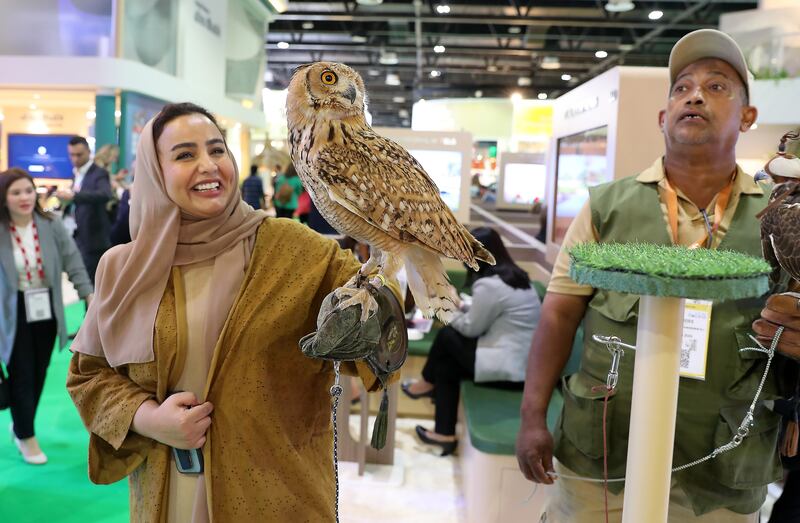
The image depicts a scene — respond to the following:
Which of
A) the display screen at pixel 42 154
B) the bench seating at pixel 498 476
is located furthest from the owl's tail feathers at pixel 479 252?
the display screen at pixel 42 154

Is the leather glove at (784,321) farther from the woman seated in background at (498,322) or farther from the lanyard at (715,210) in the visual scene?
the woman seated in background at (498,322)

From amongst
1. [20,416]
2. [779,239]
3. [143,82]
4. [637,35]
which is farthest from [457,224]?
[637,35]

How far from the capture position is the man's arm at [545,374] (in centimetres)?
156

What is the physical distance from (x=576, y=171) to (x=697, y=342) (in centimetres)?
270

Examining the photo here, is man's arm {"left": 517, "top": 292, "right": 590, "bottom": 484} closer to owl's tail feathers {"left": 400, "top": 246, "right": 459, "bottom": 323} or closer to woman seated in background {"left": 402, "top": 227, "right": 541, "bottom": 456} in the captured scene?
owl's tail feathers {"left": 400, "top": 246, "right": 459, "bottom": 323}

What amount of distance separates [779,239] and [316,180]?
0.80 meters

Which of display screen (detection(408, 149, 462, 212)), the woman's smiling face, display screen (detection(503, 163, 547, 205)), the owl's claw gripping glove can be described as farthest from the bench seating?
display screen (detection(503, 163, 547, 205))

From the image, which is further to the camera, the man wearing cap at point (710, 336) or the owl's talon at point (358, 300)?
the man wearing cap at point (710, 336)

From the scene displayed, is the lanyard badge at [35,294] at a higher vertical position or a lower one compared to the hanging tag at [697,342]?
lower

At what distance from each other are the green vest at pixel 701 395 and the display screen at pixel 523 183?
7.20 m

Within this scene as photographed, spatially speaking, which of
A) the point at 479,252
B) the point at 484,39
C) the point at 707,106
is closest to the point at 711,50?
the point at 707,106

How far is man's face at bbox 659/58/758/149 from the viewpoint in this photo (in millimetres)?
1433

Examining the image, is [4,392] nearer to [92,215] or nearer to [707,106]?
[92,215]

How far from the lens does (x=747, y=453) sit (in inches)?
53.0
